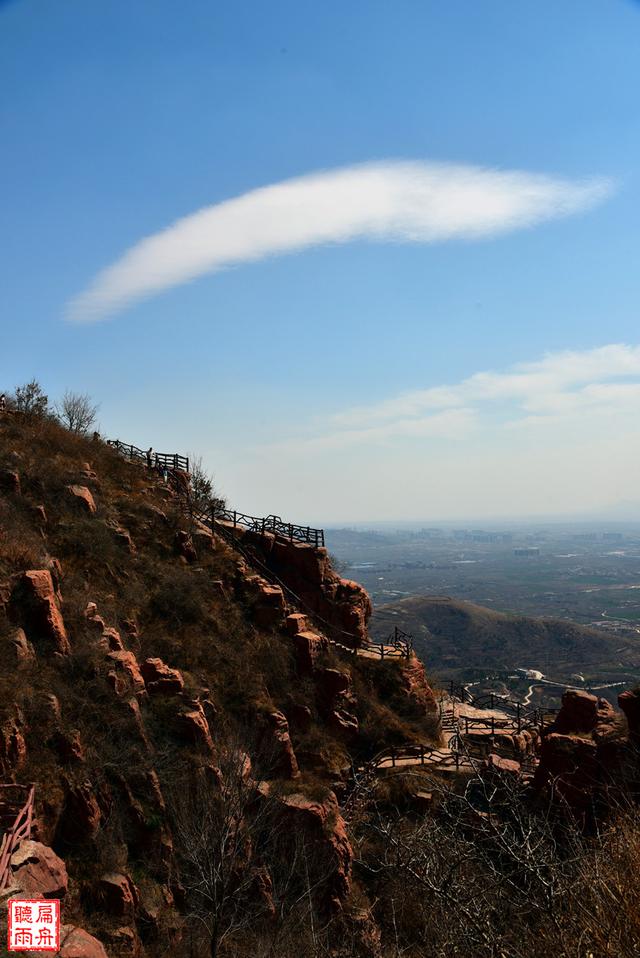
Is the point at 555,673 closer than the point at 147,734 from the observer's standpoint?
No

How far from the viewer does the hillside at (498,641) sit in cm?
12069

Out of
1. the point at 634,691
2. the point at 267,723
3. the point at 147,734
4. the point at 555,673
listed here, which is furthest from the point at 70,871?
the point at 555,673

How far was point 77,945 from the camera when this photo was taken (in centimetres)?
1211

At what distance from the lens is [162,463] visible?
127 feet

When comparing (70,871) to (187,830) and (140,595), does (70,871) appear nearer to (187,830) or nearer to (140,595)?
(187,830)

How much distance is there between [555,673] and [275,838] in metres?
106

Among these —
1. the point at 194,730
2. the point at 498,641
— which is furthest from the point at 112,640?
the point at 498,641

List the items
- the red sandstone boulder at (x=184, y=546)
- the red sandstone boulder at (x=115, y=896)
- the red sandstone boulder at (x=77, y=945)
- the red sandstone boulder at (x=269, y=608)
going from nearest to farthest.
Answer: the red sandstone boulder at (x=77, y=945)
the red sandstone boulder at (x=115, y=896)
the red sandstone boulder at (x=269, y=608)
the red sandstone boulder at (x=184, y=546)

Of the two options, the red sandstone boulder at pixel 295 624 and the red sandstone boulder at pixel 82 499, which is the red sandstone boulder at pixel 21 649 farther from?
the red sandstone boulder at pixel 295 624

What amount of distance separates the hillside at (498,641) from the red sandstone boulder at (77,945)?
103662mm

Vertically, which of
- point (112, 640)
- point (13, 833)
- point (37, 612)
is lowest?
point (13, 833)

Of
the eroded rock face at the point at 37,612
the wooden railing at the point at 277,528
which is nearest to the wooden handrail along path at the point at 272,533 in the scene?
the wooden railing at the point at 277,528

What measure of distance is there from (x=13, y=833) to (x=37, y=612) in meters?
7.40

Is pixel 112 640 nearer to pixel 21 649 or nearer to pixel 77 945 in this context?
pixel 21 649
